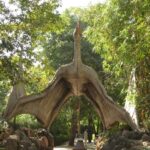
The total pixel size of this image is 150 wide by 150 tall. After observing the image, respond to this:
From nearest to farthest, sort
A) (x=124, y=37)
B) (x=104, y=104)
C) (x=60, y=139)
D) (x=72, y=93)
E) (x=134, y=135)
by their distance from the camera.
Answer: (x=134, y=135)
(x=124, y=37)
(x=104, y=104)
(x=72, y=93)
(x=60, y=139)

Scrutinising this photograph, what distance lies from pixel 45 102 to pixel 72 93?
1.58m

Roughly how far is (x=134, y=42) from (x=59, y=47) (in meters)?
14.1

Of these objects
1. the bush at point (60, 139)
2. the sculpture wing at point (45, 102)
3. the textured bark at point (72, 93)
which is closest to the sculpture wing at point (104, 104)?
the textured bark at point (72, 93)

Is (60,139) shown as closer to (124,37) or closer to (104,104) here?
(104,104)

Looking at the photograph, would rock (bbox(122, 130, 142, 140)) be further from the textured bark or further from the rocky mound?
the textured bark

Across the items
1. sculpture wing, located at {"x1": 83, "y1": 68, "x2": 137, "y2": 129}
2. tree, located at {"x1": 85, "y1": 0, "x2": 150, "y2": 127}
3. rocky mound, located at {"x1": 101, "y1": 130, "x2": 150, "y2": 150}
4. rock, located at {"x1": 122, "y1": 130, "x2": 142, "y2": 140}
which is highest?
tree, located at {"x1": 85, "y1": 0, "x2": 150, "y2": 127}

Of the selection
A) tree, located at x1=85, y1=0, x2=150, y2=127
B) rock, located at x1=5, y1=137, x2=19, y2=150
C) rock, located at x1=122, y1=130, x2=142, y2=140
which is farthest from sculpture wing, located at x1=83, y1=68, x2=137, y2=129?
rock, located at x1=5, y1=137, x2=19, y2=150

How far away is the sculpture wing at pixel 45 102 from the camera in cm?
1748

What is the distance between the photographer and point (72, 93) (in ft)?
62.1

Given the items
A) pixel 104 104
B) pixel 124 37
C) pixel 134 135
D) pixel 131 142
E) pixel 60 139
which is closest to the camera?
pixel 131 142

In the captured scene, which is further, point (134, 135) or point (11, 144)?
point (134, 135)

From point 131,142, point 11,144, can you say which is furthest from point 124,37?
point 11,144

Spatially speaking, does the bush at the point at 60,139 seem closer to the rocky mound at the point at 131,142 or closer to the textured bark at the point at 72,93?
the textured bark at the point at 72,93

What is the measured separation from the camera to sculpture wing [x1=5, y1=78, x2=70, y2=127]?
688 inches
